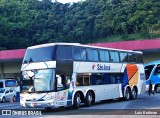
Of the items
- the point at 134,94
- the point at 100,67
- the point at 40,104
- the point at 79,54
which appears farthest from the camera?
the point at 134,94

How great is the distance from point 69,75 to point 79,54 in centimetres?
153

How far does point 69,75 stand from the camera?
1716cm

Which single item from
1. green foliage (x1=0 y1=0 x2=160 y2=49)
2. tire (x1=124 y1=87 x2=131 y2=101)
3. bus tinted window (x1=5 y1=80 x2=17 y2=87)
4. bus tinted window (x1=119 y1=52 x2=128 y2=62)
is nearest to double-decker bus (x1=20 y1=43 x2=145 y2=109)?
bus tinted window (x1=119 y1=52 x2=128 y2=62)

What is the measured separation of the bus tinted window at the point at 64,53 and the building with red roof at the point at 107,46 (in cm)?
1906

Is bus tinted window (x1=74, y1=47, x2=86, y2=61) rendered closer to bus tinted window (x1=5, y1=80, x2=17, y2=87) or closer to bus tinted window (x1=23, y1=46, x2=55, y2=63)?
bus tinted window (x1=23, y1=46, x2=55, y2=63)

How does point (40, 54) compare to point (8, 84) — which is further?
point (8, 84)

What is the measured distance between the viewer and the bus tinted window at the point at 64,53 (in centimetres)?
1677

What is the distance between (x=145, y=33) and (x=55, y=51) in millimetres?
44844

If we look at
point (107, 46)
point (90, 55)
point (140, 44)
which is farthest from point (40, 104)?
point (107, 46)

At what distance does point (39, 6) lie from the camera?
7388 centimetres

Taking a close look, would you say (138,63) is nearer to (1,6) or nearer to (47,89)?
(47,89)

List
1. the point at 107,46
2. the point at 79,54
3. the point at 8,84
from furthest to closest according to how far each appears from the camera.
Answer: the point at 107,46, the point at 8,84, the point at 79,54

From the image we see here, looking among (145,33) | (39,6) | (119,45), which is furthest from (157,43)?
(39,6)

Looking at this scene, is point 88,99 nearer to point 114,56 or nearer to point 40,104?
point 40,104
